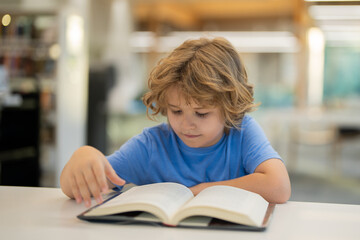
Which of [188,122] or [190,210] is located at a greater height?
[188,122]

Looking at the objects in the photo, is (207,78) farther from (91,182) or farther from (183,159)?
(91,182)

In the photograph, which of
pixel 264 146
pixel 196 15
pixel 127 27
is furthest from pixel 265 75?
pixel 264 146

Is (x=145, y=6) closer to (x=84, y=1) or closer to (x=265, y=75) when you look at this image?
A: (x=84, y=1)

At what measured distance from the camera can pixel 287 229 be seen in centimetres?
81

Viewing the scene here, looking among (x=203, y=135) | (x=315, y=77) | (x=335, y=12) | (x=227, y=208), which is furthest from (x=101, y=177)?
(x=315, y=77)

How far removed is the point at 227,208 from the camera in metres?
0.78

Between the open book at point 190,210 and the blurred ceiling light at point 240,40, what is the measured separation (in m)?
8.42

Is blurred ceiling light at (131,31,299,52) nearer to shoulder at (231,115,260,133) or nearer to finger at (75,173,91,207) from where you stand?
shoulder at (231,115,260,133)

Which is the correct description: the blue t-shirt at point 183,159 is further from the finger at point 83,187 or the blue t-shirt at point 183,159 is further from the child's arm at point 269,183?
the finger at point 83,187

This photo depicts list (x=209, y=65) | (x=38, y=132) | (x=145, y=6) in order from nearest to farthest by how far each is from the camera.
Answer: (x=209, y=65)
(x=38, y=132)
(x=145, y=6)

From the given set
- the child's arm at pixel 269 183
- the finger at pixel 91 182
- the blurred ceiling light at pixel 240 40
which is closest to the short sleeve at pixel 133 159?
the child's arm at pixel 269 183

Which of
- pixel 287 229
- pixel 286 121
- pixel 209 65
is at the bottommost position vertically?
pixel 286 121

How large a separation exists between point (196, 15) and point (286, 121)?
629cm

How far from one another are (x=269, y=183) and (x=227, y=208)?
317 mm
